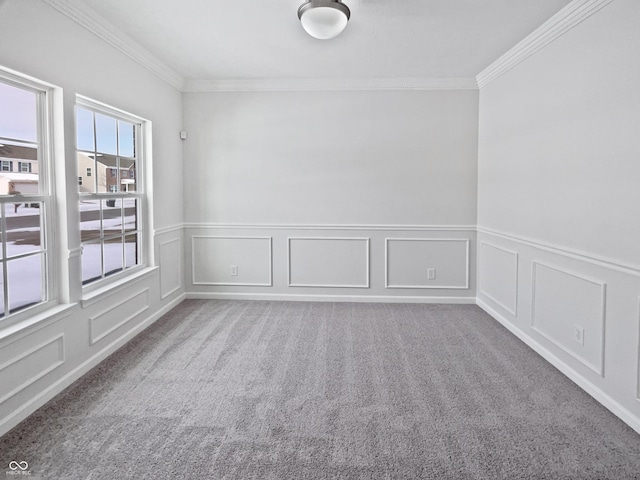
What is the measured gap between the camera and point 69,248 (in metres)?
2.77

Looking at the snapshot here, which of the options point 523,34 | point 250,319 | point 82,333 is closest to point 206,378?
point 82,333

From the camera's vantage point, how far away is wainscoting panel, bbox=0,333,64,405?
2.20 metres

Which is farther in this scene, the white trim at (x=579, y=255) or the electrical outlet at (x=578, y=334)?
the electrical outlet at (x=578, y=334)

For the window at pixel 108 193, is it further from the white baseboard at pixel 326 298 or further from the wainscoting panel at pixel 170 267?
the white baseboard at pixel 326 298

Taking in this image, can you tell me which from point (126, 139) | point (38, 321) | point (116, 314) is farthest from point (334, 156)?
point (38, 321)

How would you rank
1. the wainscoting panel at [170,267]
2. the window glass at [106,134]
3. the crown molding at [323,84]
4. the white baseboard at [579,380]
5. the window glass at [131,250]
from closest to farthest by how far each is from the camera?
the white baseboard at [579,380], the window glass at [106,134], the window glass at [131,250], the wainscoting panel at [170,267], the crown molding at [323,84]

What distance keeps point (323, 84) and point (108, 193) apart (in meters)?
2.64

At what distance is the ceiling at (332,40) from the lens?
2881mm

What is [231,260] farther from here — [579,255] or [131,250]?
[579,255]

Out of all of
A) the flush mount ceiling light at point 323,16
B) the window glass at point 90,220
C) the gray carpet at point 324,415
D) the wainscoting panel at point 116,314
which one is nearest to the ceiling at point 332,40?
the flush mount ceiling light at point 323,16

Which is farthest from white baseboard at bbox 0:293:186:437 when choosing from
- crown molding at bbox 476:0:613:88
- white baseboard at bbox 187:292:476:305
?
crown molding at bbox 476:0:613:88

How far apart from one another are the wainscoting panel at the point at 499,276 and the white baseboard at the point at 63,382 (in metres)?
3.51

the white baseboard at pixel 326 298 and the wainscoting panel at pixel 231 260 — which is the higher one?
the wainscoting panel at pixel 231 260

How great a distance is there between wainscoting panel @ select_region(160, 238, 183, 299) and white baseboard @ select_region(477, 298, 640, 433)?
3532 millimetres
